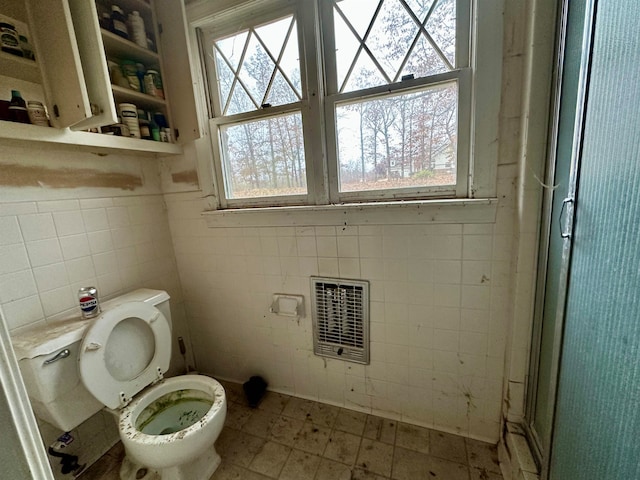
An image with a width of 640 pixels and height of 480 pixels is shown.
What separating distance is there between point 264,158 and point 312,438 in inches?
58.1

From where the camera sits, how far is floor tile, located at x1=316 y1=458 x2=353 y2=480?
3.78 ft

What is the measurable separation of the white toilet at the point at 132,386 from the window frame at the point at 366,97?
763 millimetres

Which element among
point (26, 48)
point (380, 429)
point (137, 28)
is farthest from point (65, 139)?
point (380, 429)

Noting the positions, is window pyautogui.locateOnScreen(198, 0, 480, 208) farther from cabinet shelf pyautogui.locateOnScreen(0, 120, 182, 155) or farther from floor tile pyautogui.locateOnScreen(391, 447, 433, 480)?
floor tile pyautogui.locateOnScreen(391, 447, 433, 480)

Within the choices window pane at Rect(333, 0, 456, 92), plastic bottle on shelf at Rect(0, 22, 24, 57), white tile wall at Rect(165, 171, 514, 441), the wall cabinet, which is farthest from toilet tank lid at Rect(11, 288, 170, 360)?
window pane at Rect(333, 0, 456, 92)

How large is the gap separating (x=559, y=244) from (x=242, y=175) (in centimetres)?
145

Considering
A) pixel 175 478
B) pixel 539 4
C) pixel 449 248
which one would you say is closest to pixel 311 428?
pixel 175 478

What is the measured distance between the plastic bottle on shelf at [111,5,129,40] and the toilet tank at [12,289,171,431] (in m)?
1.33

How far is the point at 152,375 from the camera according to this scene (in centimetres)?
126

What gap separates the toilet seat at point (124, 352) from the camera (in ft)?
3.43

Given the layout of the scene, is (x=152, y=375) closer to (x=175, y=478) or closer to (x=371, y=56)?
(x=175, y=478)

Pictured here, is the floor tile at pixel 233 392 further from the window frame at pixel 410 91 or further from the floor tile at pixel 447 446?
the window frame at pixel 410 91

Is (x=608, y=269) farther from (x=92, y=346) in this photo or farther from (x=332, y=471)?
(x=92, y=346)

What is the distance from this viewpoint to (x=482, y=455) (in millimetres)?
1200
